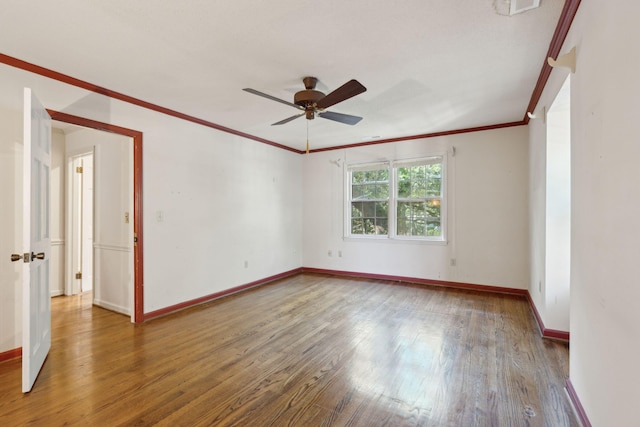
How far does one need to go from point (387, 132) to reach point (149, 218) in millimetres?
3581

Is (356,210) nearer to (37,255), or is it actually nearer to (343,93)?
(343,93)

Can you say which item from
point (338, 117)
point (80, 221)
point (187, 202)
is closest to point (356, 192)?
point (338, 117)

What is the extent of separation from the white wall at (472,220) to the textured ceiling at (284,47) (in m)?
1.06

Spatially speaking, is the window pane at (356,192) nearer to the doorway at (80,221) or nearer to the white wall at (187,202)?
the white wall at (187,202)

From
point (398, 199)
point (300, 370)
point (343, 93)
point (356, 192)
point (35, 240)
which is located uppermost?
point (343, 93)

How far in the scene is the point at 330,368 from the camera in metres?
2.36

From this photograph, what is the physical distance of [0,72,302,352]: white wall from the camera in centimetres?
253

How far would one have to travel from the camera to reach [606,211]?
4.57ft

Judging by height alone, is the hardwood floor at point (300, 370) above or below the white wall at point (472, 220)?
below

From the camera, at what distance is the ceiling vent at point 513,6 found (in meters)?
1.80

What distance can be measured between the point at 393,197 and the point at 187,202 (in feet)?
10.9

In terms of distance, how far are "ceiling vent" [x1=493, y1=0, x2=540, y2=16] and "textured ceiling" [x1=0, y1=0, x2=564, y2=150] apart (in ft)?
0.08

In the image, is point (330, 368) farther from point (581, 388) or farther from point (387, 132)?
point (387, 132)

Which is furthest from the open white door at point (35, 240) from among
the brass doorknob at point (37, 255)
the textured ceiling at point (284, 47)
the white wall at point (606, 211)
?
the white wall at point (606, 211)
